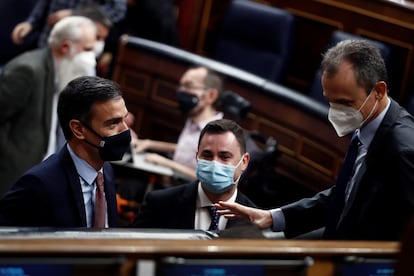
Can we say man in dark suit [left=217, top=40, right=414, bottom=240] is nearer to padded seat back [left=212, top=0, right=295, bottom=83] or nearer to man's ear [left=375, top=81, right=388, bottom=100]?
man's ear [left=375, top=81, right=388, bottom=100]

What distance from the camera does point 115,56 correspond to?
16.8ft

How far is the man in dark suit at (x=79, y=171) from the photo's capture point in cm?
220

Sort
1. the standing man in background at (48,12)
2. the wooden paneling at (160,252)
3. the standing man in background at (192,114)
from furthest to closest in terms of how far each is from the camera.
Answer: the standing man in background at (48,12) → the standing man in background at (192,114) → the wooden paneling at (160,252)

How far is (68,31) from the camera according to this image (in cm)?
367

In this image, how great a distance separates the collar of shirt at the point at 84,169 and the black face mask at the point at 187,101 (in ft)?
5.43

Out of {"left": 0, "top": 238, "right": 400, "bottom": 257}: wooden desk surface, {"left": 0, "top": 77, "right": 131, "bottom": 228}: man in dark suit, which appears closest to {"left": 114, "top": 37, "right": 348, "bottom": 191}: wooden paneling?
{"left": 0, "top": 77, "right": 131, "bottom": 228}: man in dark suit

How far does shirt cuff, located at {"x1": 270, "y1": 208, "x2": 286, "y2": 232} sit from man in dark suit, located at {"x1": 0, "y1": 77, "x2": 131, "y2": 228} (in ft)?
1.34

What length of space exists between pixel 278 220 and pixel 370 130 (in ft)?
0.98

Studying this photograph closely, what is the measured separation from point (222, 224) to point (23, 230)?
846 millimetres

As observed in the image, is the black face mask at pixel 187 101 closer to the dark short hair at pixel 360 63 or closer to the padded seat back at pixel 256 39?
the padded seat back at pixel 256 39

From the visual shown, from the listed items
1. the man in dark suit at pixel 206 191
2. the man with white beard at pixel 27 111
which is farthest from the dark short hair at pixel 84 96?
the man with white beard at pixel 27 111

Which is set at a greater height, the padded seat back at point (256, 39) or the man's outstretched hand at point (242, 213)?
the padded seat back at point (256, 39)

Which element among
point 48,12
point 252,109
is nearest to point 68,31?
point 252,109

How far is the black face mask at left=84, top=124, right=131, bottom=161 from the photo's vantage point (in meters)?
2.42
